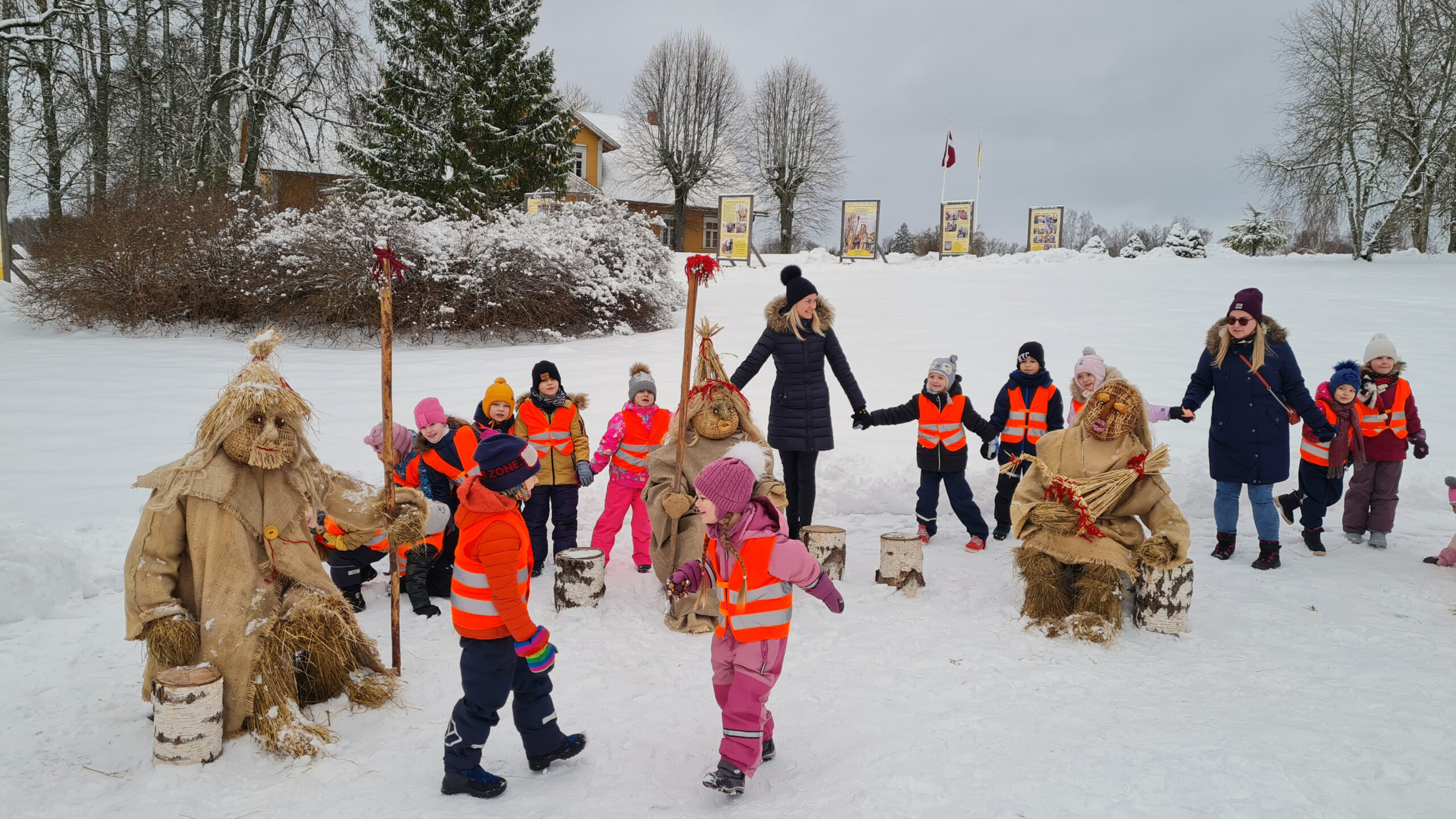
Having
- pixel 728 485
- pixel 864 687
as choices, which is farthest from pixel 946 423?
pixel 728 485

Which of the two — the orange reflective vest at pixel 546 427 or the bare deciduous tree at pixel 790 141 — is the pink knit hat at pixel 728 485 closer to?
the orange reflective vest at pixel 546 427

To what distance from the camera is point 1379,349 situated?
630 cm

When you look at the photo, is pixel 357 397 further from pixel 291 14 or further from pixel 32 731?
pixel 291 14

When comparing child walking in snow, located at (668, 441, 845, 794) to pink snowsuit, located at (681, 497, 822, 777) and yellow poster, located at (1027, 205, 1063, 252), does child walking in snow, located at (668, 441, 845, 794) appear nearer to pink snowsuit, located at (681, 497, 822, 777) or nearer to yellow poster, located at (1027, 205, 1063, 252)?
pink snowsuit, located at (681, 497, 822, 777)

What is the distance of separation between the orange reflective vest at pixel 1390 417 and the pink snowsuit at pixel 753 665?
5.69m

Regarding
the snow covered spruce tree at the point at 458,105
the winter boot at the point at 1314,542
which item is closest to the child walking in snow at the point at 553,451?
the winter boot at the point at 1314,542

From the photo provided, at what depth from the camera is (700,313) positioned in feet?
52.5

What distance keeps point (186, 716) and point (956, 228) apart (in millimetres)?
28359

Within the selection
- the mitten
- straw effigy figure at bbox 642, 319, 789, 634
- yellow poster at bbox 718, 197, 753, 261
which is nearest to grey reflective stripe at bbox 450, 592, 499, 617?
the mitten

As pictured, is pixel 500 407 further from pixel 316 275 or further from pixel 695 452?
pixel 316 275

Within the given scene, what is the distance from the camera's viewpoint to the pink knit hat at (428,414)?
557 centimetres

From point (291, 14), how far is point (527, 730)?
19.9 meters

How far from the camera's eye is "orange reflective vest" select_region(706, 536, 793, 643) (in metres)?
3.15

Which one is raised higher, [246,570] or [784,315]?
[784,315]
